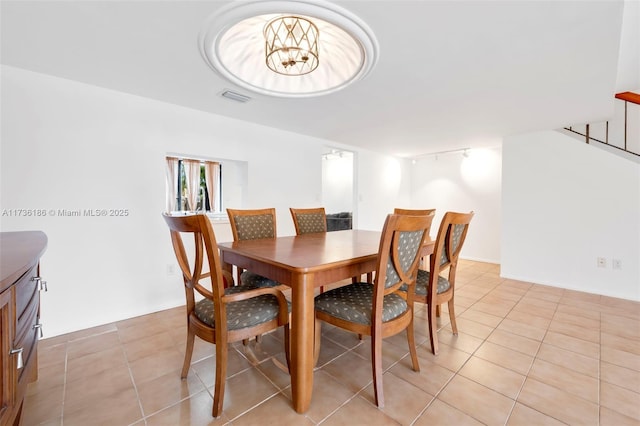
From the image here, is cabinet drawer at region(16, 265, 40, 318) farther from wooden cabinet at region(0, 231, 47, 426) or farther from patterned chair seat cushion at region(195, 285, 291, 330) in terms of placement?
patterned chair seat cushion at region(195, 285, 291, 330)

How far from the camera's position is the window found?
5.30 metres

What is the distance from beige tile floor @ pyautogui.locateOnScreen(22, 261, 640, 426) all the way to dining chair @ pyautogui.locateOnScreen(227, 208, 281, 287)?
49 cm

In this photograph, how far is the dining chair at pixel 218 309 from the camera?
1263 millimetres

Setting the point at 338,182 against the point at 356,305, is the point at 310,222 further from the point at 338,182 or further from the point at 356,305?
the point at 338,182

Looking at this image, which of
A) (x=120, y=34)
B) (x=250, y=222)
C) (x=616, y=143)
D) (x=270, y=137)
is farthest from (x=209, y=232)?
(x=616, y=143)

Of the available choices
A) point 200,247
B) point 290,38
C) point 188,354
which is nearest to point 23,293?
point 200,247

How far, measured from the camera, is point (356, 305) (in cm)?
148

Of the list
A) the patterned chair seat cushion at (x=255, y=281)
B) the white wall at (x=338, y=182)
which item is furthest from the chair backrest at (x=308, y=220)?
the white wall at (x=338, y=182)

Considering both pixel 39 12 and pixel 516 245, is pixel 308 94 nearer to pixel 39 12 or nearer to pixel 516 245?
pixel 39 12

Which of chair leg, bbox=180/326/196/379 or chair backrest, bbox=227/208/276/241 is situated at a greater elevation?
chair backrest, bbox=227/208/276/241

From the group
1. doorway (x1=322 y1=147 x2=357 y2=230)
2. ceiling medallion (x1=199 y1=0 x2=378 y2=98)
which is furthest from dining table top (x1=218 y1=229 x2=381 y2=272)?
doorway (x1=322 y1=147 x2=357 y2=230)

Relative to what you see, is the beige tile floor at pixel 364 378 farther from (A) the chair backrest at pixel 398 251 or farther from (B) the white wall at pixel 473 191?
(B) the white wall at pixel 473 191

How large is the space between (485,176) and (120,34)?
5337 mm

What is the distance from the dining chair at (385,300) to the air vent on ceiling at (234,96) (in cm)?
190
